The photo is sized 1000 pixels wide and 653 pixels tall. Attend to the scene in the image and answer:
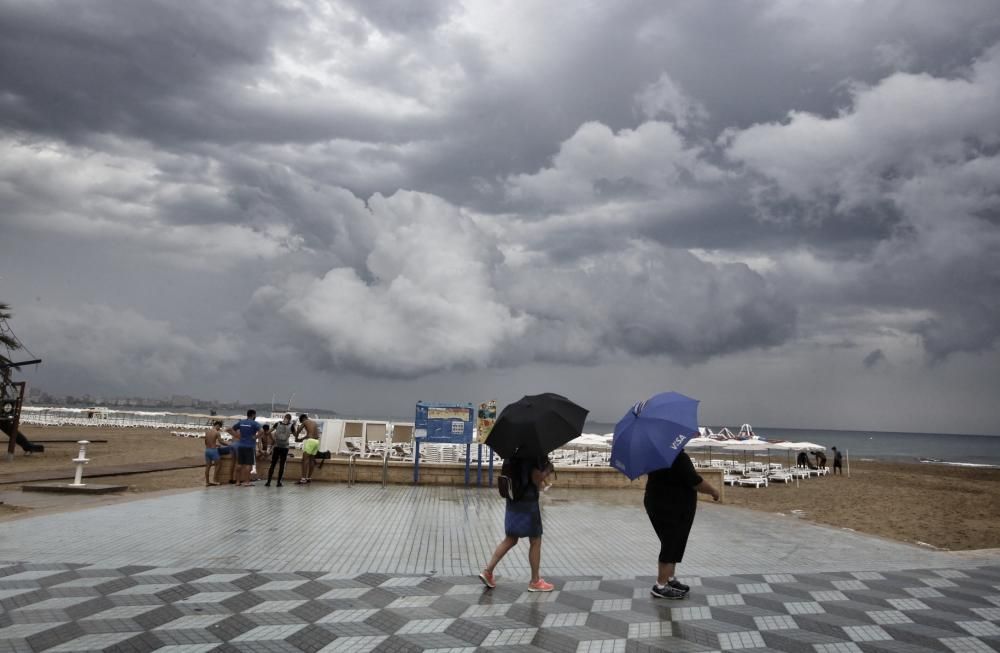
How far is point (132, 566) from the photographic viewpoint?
6.17 metres

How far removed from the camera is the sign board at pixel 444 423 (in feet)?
45.3

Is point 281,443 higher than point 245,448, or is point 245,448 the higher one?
point 281,443

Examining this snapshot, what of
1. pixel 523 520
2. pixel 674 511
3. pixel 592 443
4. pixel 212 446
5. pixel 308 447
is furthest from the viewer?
pixel 592 443

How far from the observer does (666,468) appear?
17.5 ft

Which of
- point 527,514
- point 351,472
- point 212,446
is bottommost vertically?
point 351,472

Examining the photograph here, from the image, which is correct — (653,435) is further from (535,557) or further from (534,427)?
(535,557)

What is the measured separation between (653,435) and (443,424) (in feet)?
29.7

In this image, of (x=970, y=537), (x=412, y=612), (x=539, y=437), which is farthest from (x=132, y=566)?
(x=970, y=537)

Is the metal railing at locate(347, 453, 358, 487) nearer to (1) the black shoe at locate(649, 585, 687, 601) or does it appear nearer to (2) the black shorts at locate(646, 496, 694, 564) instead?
(1) the black shoe at locate(649, 585, 687, 601)

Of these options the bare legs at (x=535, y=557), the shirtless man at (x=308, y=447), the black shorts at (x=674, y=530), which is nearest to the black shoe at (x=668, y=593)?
the black shorts at (x=674, y=530)

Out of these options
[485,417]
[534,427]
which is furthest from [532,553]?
[485,417]

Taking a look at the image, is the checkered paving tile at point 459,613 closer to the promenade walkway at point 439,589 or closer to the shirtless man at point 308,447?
the promenade walkway at point 439,589

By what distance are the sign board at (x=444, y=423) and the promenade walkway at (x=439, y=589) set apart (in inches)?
161

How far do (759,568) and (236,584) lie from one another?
18.2 ft
